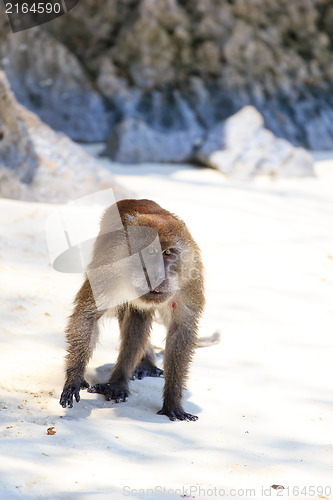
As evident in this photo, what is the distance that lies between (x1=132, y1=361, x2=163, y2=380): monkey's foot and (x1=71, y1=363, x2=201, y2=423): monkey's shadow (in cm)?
3

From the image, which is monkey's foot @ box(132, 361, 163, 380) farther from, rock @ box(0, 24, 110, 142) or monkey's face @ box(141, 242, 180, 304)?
rock @ box(0, 24, 110, 142)

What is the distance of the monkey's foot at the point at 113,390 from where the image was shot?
10.4 ft

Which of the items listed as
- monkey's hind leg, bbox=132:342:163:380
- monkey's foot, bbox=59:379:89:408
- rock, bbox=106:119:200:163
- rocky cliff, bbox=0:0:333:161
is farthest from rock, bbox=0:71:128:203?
rocky cliff, bbox=0:0:333:161

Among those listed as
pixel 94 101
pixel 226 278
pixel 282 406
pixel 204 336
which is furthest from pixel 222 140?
pixel 282 406

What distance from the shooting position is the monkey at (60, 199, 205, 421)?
2.91 m

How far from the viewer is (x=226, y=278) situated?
526 centimetres

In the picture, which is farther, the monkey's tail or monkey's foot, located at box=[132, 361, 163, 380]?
the monkey's tail

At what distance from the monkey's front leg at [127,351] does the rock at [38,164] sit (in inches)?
135

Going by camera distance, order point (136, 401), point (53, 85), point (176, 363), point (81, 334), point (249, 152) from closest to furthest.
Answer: point (81, 334), point (176, 363), point (136, 401), point (249, 152), point (53, 85)

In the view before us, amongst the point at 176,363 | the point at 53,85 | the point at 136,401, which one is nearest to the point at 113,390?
the point at 136,401

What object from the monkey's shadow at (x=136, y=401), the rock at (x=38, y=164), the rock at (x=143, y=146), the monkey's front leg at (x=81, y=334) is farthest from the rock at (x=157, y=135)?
the monkey's front leg at (x=81, y=334)

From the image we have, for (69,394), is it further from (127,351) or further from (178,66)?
(178,66)

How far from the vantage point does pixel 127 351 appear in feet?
10.9

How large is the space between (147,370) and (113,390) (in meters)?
0.58
